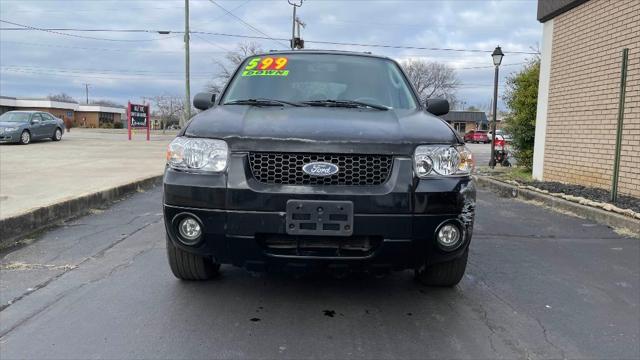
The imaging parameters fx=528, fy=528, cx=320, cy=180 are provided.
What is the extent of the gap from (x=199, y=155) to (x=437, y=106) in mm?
2086

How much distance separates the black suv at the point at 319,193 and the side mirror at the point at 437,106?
1.01m

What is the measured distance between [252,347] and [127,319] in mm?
900

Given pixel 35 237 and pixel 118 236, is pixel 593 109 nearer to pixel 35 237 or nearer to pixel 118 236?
pixel 118 236

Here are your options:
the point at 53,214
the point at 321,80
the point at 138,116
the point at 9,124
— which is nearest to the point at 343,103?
the point at 321,80

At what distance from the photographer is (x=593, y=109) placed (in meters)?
8.86

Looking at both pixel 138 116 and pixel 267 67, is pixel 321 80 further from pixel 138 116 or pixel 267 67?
pixel 138 116

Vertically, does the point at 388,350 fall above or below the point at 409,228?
below

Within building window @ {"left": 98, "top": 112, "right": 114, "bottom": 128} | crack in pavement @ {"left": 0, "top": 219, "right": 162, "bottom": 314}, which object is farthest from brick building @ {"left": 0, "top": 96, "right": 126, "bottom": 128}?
crack in pavement @ {"left": 0, "top": 219, "right": 162, "bottom": 314}

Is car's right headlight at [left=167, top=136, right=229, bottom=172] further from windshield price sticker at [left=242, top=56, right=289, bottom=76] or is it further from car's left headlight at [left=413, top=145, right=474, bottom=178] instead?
windshield price sticker at [left=242, top=56, right=289, bottom=76]

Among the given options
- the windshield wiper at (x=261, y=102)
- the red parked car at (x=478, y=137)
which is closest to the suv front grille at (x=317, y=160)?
the windshield wiper at (x=261, y=102)

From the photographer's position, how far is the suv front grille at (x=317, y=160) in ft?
9.84

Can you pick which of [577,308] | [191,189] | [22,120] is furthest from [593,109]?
[22,120]

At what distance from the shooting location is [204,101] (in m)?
4.46

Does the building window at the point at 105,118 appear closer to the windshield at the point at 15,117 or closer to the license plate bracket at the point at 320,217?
the windshield at the point at 15,117
